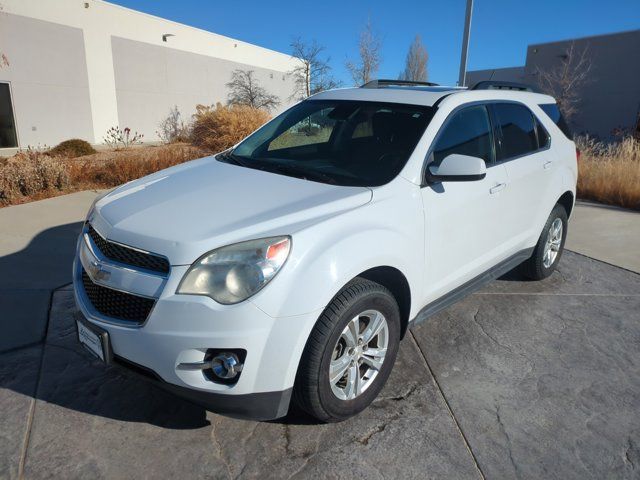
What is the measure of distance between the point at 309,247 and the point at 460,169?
115 cm

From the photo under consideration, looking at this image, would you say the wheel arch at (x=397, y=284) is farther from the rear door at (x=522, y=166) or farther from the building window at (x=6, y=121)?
the building window at (x=6, y=121)

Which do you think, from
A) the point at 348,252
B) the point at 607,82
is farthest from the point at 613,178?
the point at 607,82

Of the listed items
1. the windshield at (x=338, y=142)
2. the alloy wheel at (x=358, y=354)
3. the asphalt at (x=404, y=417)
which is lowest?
the asphalt at (x=404, y=417)

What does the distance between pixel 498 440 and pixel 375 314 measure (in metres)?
0.94

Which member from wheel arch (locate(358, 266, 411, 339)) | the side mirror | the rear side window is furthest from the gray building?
wheel arch (locate(358, 266, 411, 339))

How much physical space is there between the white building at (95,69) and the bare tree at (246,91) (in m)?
0.61

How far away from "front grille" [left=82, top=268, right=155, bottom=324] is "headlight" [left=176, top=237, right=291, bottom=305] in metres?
0.23

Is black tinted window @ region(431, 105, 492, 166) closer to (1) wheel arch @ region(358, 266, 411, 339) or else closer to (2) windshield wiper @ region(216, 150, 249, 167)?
(1) wheel arch @ region(358, 266, 411, 339)

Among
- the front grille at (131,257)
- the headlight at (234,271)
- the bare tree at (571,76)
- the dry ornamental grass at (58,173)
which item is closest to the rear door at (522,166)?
the headlight at (234,271)

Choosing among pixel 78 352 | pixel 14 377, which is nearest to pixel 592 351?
pixel 78 352

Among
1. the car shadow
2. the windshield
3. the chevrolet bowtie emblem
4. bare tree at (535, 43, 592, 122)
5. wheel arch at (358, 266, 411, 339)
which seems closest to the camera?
the chevrolet bowtie emblem

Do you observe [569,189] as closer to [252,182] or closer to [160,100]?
[252,182]

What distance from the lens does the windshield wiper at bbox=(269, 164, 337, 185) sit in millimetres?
2923

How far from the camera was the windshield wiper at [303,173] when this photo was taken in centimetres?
292
